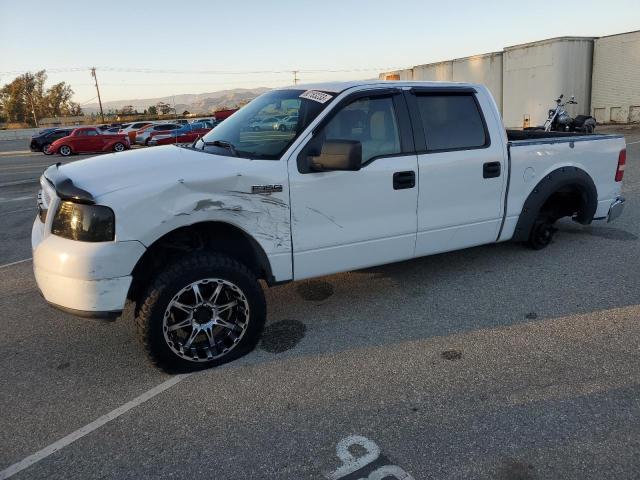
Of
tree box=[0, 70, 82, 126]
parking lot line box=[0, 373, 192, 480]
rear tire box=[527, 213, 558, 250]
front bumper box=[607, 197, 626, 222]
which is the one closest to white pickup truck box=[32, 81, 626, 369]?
parking lot line box=[0, 373, 192, 480]

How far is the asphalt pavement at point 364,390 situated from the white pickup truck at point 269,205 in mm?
444

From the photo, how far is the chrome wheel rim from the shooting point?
10.7 ft

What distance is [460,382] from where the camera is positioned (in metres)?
3.11

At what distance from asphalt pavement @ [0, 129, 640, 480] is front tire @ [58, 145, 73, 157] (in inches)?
900

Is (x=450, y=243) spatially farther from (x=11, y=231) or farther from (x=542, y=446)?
(x=11, y=231)

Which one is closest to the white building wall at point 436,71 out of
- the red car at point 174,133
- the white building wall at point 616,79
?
the white building wall at point 616,79

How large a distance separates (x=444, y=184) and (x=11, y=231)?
675 cm

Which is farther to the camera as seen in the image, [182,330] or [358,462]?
[182,330]

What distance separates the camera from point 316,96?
394cm

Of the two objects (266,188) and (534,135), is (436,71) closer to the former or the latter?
(534,135)

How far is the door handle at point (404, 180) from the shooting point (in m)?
3.98

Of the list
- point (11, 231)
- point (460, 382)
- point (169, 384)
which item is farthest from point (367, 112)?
point (11, 231)

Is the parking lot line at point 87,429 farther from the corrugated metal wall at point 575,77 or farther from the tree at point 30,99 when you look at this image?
the tree at point 30,99

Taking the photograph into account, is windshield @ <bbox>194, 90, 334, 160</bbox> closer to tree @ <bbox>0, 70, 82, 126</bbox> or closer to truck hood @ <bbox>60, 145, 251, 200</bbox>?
truck hood @ <bbox>60, 145, 251, 200</bbox>
